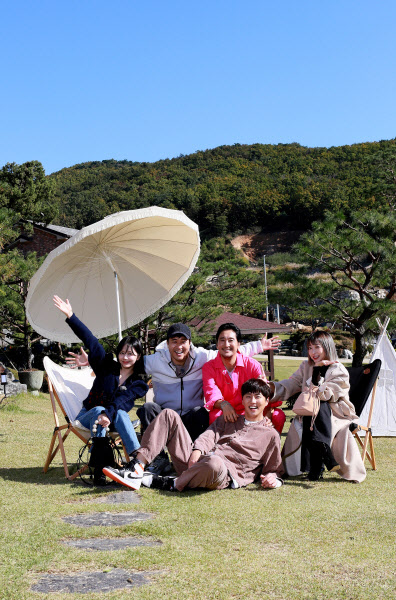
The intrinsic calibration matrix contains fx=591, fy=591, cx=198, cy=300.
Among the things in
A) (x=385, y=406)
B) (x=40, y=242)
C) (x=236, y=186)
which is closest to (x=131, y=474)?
(x=385, y=406)

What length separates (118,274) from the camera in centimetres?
495

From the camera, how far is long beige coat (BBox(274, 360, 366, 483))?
396cm

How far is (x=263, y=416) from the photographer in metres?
3.97

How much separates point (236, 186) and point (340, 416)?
57.4 meters

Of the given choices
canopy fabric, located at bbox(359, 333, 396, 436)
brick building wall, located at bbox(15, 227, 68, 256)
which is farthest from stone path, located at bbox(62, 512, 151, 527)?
brick building wall, located at bbox(15, 227, 68, 256)

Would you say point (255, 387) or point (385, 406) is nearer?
point (255, 387)

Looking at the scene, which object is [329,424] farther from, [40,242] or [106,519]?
[40,242]

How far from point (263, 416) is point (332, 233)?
20.1 ft

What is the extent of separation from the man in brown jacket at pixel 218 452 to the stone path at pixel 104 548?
20 centimetres

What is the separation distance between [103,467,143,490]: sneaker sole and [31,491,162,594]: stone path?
0.04 m

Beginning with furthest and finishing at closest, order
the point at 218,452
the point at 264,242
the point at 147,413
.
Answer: the point at 264,242
the point at 147,413
the point at 218,452

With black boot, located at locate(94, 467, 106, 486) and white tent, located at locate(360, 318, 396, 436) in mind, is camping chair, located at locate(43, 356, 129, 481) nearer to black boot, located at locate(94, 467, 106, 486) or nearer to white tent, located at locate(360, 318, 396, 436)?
black boot, located at locate(94, 467, 106, 486)

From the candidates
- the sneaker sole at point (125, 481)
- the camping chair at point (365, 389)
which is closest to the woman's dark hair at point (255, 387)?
the sneaker sole at point (125, 481)

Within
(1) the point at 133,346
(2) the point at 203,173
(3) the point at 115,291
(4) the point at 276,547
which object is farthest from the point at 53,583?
(2) the point at 203,173
